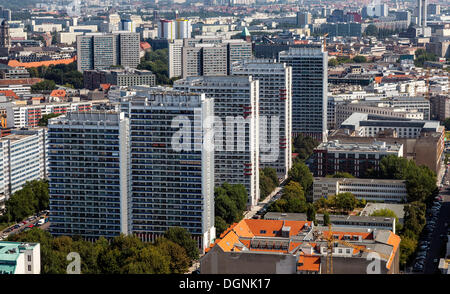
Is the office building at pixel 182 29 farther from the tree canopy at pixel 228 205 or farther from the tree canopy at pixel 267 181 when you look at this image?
the tree canopy at pixel 228 205

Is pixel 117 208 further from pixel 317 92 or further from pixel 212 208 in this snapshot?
pixel 317 92

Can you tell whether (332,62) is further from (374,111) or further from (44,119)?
(44,119)

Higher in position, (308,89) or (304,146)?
(308,89)

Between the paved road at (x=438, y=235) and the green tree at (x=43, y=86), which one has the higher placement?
the green tree at (x=43, y=86)

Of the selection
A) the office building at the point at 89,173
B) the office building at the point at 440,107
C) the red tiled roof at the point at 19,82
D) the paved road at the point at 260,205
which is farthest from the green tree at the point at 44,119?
the office building at the point at 440,107

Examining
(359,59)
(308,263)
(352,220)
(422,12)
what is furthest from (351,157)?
(422,12)

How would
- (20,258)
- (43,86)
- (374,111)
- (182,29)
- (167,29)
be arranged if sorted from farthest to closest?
(167,29)
(182,29)
(43,86)
(374,111)
(20,258)
